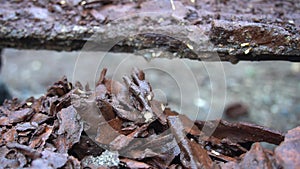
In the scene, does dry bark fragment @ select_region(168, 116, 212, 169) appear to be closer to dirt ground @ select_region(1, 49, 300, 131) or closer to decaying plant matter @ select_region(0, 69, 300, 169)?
decaying plant matter @ select_region(0, 69, 300, 169)

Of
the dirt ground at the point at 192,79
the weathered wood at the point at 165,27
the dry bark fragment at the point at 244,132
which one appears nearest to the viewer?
the dry bark fragment at the point at 244,132

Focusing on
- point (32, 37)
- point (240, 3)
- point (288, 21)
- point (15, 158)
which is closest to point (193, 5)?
point (240, 3)

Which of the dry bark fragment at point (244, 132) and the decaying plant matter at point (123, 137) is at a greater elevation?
the decaying plant matter at point (123, 137)

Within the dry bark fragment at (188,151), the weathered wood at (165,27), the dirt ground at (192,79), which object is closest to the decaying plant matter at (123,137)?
the dry bark fragment at (188,151)

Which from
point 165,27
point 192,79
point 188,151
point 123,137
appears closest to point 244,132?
point 188,151

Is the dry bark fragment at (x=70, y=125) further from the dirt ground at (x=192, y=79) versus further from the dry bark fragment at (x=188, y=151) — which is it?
the dirt ground at (x=192, y=79)

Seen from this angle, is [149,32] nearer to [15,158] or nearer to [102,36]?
[102,36]

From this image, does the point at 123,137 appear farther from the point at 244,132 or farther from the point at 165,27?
the point at 165,27
